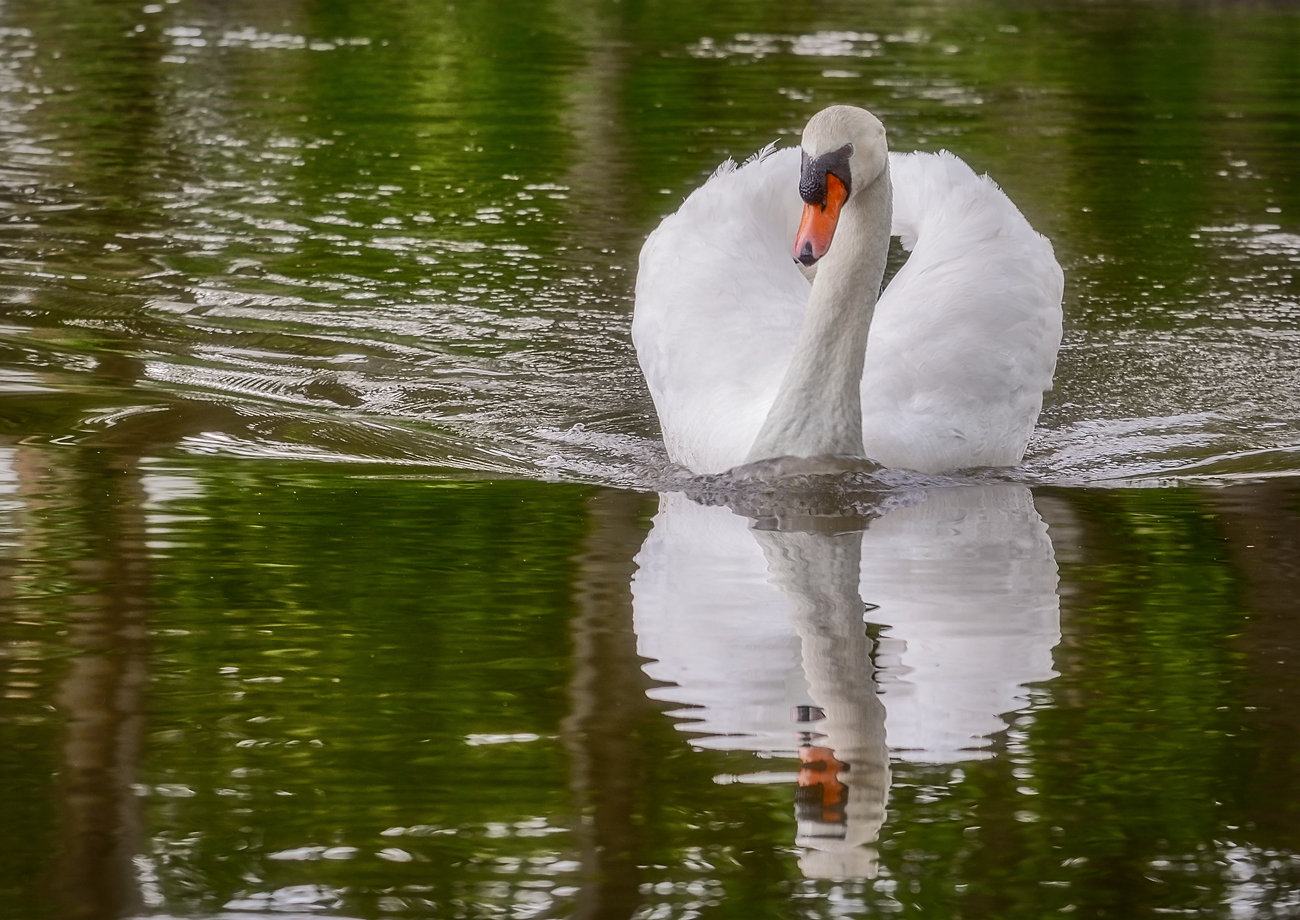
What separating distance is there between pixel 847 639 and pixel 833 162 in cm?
203

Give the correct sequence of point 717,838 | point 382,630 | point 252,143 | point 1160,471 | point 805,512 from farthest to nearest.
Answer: point 252,143, point 1160,471, point 805,512, point 382,630, point 717,838

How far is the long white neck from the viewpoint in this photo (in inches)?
263

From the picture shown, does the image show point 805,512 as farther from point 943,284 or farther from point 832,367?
point 943,284

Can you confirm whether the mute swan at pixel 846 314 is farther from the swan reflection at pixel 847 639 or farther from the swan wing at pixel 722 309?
the swan reflection at pixel 847 639

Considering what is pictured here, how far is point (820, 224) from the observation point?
6523 mm

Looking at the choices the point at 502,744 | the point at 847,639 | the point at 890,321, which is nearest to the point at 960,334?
the point at 890,321

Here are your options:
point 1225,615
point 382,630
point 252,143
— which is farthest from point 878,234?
point 252,143

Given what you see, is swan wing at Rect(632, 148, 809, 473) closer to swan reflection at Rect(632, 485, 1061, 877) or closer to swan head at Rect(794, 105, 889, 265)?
swan reflection at Rect(632, 485, 1061, 877)

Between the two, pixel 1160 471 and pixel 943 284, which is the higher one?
pixel 943 284

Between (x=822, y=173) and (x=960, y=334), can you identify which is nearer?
(x=822, y=173)

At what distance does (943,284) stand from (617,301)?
2946 mm

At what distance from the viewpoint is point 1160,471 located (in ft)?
24.0

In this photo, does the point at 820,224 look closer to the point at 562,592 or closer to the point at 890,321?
the point at 890,321

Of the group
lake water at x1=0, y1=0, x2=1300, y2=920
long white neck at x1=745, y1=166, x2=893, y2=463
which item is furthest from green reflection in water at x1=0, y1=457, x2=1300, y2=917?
long white neck at x1=745, y1=166, x2=893, y2=463
